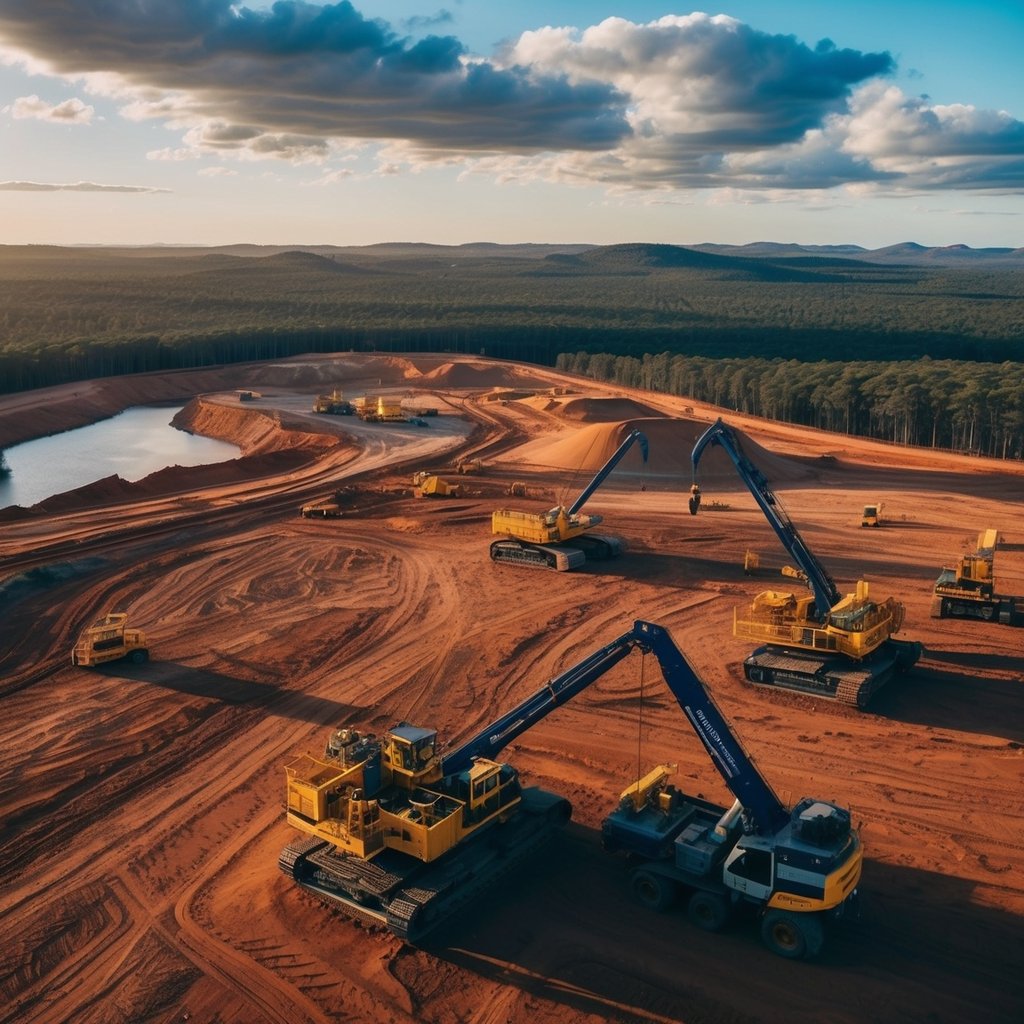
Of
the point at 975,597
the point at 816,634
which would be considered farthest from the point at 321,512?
the point at 975,597

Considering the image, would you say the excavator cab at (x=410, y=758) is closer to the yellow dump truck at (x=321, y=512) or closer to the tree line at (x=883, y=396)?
the yellow dump truck at (x=321, y=512)

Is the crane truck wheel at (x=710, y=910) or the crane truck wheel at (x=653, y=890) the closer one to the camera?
the crane truck wheel at (x=710, y=910)

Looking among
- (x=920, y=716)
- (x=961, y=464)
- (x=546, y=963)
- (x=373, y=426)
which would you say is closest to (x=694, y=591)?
(x=920, y=716)

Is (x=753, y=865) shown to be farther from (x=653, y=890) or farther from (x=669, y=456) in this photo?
(x=669, y=456)

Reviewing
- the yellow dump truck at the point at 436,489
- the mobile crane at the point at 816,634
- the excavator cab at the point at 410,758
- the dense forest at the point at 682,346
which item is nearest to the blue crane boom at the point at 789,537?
the mobile crane at the point at 816,634

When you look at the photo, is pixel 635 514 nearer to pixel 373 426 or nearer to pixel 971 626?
pixel 971 626
